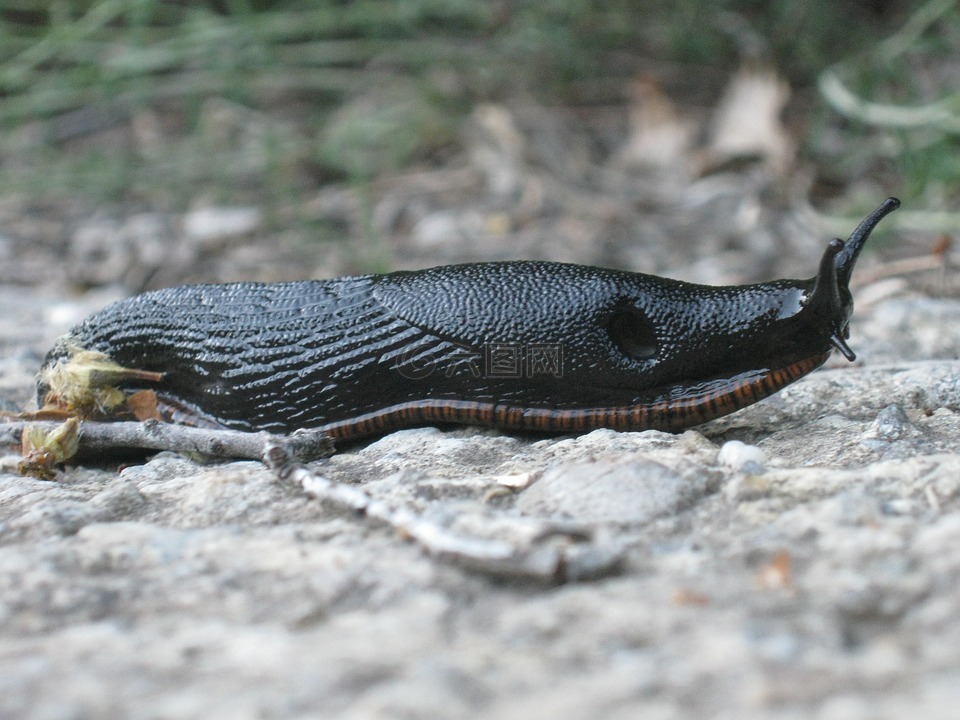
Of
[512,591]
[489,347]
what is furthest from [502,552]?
[489,347]

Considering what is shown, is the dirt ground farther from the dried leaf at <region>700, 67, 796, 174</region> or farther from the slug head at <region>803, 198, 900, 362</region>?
the dried leaf at <region>700, 67, 796, 174</region>

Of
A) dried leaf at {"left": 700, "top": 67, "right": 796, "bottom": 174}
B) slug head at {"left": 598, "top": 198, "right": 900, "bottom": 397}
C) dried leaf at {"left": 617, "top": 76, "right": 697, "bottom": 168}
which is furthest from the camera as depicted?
dried leaf at {"left": 617, "top": 76, "right": 697, "bottom": 168}

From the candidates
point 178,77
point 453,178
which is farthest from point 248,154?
→ point 453,178

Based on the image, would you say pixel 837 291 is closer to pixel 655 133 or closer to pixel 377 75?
pixel 655 133

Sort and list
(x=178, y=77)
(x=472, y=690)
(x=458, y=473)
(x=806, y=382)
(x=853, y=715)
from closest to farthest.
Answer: (x=853, y=715) → (x=472, y=690) → (x=458, y=473) → (x=806, y=382) → (x=178, y=77)

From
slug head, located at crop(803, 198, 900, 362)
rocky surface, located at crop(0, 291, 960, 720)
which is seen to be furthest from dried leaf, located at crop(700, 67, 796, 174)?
rocky surface, located at crop(0, 291, 960, 720)

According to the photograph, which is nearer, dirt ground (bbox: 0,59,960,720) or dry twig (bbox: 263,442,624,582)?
dirt ground (bbox: 0,59,960,720)

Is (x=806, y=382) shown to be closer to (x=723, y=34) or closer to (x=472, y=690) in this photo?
(x=472, y=690)
